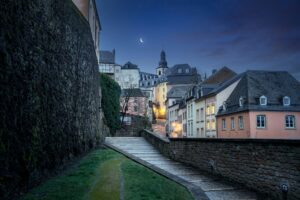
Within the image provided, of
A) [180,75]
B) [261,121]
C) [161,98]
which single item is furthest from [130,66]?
[261,121]

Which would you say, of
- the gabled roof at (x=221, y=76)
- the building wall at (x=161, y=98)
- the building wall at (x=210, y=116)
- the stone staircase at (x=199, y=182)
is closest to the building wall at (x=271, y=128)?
the building wall at (x=210, y=116)

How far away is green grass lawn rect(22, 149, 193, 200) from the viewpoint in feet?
20.4

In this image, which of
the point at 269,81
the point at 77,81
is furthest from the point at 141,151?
the point at 269,81

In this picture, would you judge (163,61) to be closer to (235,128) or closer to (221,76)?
(221,76)

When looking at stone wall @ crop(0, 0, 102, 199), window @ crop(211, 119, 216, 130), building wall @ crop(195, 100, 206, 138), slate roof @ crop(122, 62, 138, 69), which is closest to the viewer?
stone wall @ crop(0, 0, 102, 199)

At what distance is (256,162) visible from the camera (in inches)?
332

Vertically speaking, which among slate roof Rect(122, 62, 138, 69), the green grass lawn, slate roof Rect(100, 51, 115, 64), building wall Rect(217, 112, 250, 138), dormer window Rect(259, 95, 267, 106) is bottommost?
the green grass lawn

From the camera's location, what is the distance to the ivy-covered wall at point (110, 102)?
96.9 feet

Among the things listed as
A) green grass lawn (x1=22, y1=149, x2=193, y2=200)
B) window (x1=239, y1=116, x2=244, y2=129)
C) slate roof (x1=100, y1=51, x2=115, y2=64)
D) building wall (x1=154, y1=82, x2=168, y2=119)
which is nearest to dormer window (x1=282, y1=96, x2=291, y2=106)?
window (x1=239, y1=116, x2=244, y2=129)

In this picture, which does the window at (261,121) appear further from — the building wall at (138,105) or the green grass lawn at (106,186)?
the building wall at (138,105)

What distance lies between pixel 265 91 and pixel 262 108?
3259mm

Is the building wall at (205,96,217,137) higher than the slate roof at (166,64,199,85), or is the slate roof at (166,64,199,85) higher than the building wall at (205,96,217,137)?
the slate roof at (166,64,199,85)

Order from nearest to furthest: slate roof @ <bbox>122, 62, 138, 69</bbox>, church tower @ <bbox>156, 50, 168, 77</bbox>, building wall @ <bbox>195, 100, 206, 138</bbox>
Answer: building wall @ <bbox>195, 100, 206, 138</bbox>, slate roof @ <bbox>122, 62, 138, 69</bbox>, church tower @ <bbox>156, 50, 168, 77</bbox>

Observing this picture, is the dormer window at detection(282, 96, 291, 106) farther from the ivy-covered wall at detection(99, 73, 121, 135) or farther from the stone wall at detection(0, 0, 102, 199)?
the stone wall at detection(0, 0, 102, 199)
